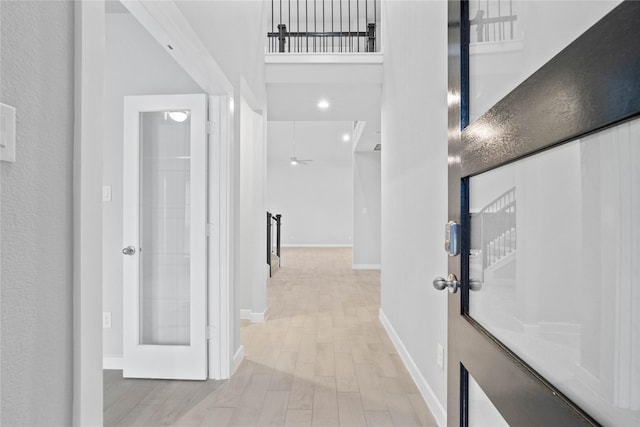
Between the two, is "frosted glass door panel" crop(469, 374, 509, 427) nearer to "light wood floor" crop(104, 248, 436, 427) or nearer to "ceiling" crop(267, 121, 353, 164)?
"light wood floor" crop(104, 248, 436, 427)

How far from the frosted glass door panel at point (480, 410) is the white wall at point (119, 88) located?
248 centimetres

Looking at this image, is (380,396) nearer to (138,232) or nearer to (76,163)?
(138,232)

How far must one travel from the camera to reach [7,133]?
34.1 inches

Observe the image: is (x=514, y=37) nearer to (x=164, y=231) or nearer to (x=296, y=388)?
(x=296, y=388)

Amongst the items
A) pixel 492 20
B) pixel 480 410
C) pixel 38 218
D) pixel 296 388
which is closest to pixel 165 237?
pixel 296 388

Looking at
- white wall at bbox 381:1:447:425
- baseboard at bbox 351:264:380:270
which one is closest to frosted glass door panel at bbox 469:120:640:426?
white wall at bbox 381:1:447:425

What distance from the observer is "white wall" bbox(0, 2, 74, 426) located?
886 mm

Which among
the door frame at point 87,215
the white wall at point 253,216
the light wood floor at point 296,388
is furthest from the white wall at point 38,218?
the white wall at point 253,216

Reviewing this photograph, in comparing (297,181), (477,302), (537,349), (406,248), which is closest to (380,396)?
(406,248)

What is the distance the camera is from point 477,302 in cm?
112

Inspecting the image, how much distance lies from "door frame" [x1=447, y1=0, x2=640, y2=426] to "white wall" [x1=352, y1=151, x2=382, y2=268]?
7.06 m

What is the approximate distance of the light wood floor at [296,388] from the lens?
85.0 inches

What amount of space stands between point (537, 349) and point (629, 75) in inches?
21.9

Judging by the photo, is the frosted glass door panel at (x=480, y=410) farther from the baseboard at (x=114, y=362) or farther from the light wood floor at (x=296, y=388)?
the baseboard at (x=114, y=362)
